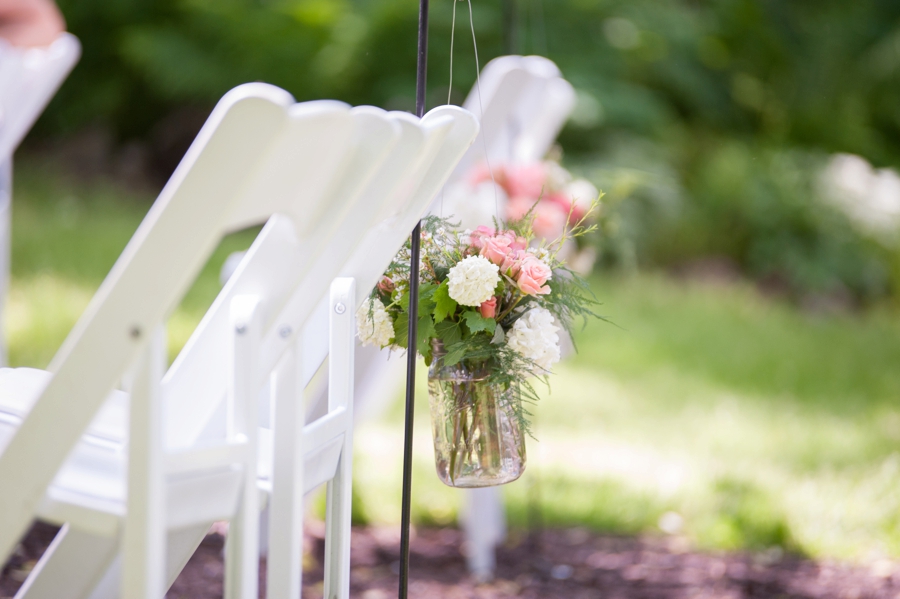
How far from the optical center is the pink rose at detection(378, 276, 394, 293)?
54.9 inches

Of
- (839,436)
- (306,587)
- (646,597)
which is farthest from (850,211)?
(306,587)

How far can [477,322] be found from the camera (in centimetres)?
128

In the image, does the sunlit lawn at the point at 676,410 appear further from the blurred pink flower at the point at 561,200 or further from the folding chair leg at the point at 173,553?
the folding chair leg at the point at 173,553

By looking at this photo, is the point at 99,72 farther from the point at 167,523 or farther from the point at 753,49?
the point at 167,523

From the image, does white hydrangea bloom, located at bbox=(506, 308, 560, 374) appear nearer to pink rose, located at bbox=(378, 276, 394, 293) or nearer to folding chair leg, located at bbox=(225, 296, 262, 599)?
pink rose, located at bbox=(378, 276, 394, 293)

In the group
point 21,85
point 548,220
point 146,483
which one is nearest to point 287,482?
point 146,483

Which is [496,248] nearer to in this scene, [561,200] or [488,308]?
[488,308]

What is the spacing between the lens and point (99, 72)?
743 cm

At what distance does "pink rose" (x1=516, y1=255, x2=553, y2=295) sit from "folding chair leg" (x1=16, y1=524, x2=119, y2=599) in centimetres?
67

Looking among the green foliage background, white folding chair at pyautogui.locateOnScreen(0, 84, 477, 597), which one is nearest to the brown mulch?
white folding chair at pyautogui.locateOnScreen(0, 84, 477, 597)

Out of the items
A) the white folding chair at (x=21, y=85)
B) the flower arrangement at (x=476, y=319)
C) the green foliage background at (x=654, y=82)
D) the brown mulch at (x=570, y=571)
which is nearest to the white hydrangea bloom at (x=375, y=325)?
the flower arrangement at (x=476, y=319)

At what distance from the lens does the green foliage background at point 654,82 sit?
6.31 meters

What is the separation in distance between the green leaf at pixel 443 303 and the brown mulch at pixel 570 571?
3.96 feet

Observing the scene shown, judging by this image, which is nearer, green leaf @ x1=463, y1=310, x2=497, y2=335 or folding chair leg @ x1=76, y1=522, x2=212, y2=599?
folding chair leg @ x1=76, y1=522, x2=212, y2=599
